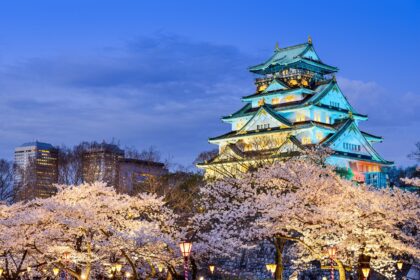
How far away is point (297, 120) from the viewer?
7106cm

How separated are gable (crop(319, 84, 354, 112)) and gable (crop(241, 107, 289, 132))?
5.66 meters

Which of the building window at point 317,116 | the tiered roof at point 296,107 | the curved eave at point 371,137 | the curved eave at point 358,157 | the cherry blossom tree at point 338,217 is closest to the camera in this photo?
the cherry blossom tree at point 338,217

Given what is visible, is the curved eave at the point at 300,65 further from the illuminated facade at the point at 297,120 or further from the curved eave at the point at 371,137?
the curved eave at the point at 371,137

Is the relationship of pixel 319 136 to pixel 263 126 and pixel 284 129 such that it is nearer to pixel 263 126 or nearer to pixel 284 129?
pixel 284 129

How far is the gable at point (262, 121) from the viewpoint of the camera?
69.8 metres

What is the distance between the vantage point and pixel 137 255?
95.0 feet

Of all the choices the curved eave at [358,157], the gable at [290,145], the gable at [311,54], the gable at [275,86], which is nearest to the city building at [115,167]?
the gable at [290,145]

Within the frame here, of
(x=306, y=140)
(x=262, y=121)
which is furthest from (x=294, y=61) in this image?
(x=306, y=140)

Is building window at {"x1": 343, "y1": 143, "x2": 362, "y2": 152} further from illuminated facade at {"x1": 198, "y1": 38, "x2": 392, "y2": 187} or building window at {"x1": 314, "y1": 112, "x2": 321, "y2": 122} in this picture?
building window at {"x1": 314, "y1": 112, "x2": 321, "y2": 122}

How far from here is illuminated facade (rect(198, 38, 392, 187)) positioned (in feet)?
219

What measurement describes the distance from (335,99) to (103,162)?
84.4 ft

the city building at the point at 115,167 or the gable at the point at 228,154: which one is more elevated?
the gable at the point at 228,154

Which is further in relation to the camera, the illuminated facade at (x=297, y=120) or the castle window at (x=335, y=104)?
the castle window at (x=335, y=104)

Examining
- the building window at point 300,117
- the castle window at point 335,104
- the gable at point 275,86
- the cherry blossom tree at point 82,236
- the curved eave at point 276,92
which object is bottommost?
the cherry blossom tree at point 82,236
